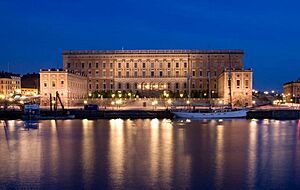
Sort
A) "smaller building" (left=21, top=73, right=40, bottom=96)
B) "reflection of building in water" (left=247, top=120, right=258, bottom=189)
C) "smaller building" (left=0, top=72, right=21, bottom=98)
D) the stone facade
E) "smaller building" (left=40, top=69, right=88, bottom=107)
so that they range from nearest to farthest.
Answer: "reflection of building in water" (left=247, top=120, right=258, bottom=189) < "smaller building" (left=40, top=69, right=88, bottom=107) < the stone facade < "smaller building" (left=0, top=72, right=21, bottom=98) < "smaller building" (left=21, top=73, right=40, bottom=96)

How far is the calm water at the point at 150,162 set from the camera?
77.7 feet

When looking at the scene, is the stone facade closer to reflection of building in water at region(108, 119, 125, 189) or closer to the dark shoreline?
the dark shoreline

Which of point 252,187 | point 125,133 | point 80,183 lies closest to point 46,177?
point 80,183

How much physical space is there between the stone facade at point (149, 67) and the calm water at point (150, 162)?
9228 cm

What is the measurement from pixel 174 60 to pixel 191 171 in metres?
114

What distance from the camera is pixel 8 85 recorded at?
160500 millimetres

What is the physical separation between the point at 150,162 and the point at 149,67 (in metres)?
111

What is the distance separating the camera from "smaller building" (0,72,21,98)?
156500mm

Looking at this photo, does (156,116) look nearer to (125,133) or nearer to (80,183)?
(125,133)

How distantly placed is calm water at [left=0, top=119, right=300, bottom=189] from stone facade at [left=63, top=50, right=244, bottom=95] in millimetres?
92276

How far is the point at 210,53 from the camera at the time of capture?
138m

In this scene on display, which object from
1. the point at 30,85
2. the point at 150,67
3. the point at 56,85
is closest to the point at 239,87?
the point at 150,67

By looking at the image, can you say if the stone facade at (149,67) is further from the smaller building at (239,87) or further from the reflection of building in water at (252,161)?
the reflection of building in water at (252,161)

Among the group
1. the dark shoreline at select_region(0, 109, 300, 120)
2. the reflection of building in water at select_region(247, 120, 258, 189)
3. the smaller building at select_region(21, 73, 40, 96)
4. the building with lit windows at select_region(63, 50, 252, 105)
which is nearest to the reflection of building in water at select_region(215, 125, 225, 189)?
the reflection of building in water at select_region(247, 120, 258, 189)
